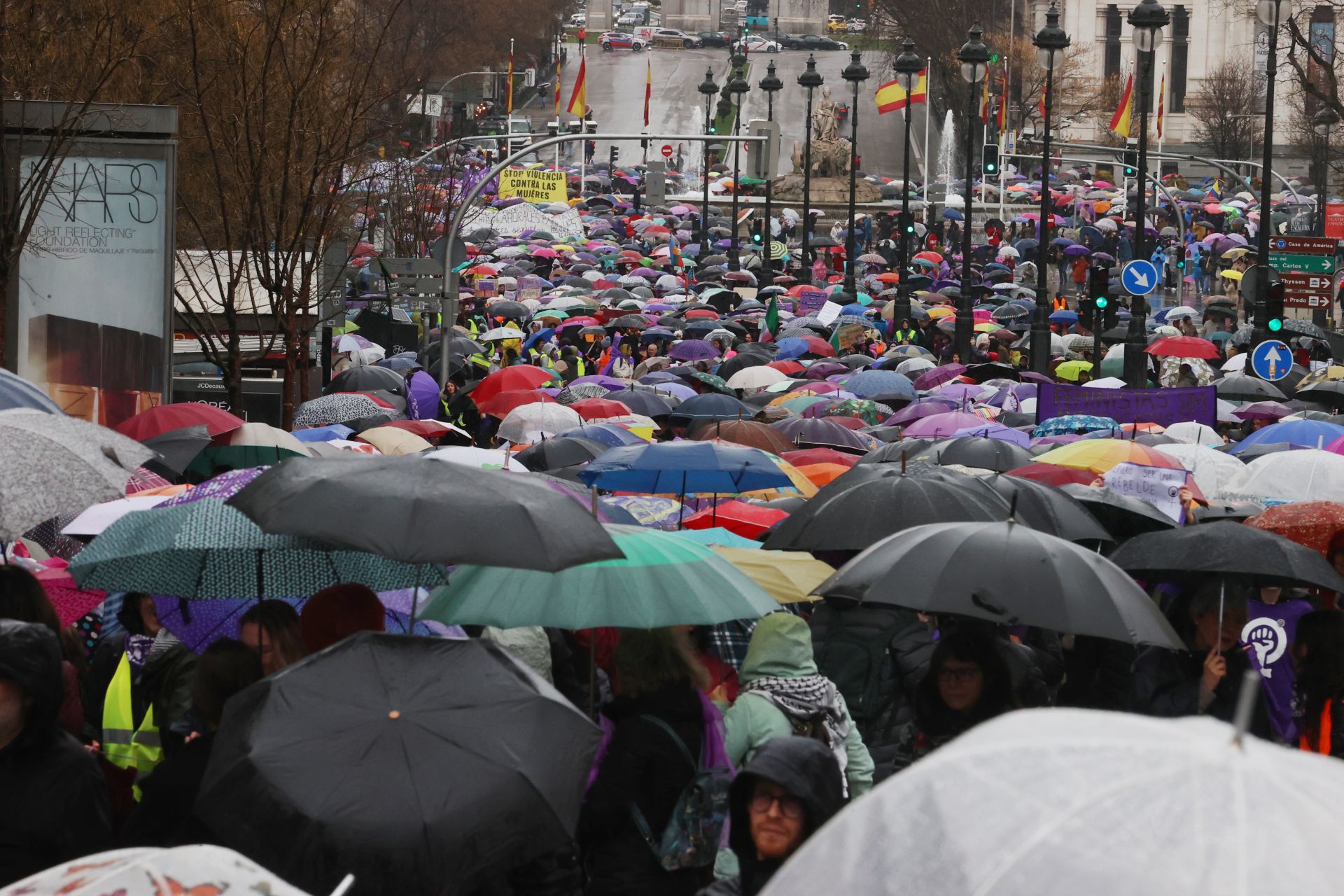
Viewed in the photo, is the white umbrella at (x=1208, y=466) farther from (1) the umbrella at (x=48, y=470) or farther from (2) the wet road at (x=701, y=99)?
(2) the wet road at (x=701, y=99)

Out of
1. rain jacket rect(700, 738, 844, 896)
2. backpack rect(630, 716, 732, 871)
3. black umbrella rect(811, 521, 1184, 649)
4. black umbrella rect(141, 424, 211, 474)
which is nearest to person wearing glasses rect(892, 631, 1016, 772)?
black umbrella rect(811, 521, 1184, 649)

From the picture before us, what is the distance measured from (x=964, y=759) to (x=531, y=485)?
126 inches

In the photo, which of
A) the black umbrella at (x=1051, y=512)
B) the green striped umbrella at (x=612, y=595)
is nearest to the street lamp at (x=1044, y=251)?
the black umbrella at (x=1051, y=512)

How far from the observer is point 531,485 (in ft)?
19.5

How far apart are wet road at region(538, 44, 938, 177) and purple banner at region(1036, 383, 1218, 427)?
65.3 meters

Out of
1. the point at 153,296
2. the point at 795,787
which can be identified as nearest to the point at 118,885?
the point at 795,787

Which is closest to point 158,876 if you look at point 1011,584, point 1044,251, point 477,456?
point 1011,584

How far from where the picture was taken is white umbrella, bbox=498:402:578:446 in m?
16.3

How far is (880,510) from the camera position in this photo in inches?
341

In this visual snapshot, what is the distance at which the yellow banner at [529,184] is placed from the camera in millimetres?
54438

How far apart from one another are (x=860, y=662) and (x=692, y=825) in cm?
206

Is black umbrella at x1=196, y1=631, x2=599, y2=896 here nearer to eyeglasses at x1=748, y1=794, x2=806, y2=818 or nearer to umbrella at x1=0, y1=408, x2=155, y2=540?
eyeglasses at x1=748, y1=794, x2=806, y2=818

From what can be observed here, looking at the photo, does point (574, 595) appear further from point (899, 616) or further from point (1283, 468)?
point (1283, 468)

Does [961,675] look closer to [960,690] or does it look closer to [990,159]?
[960,690]
